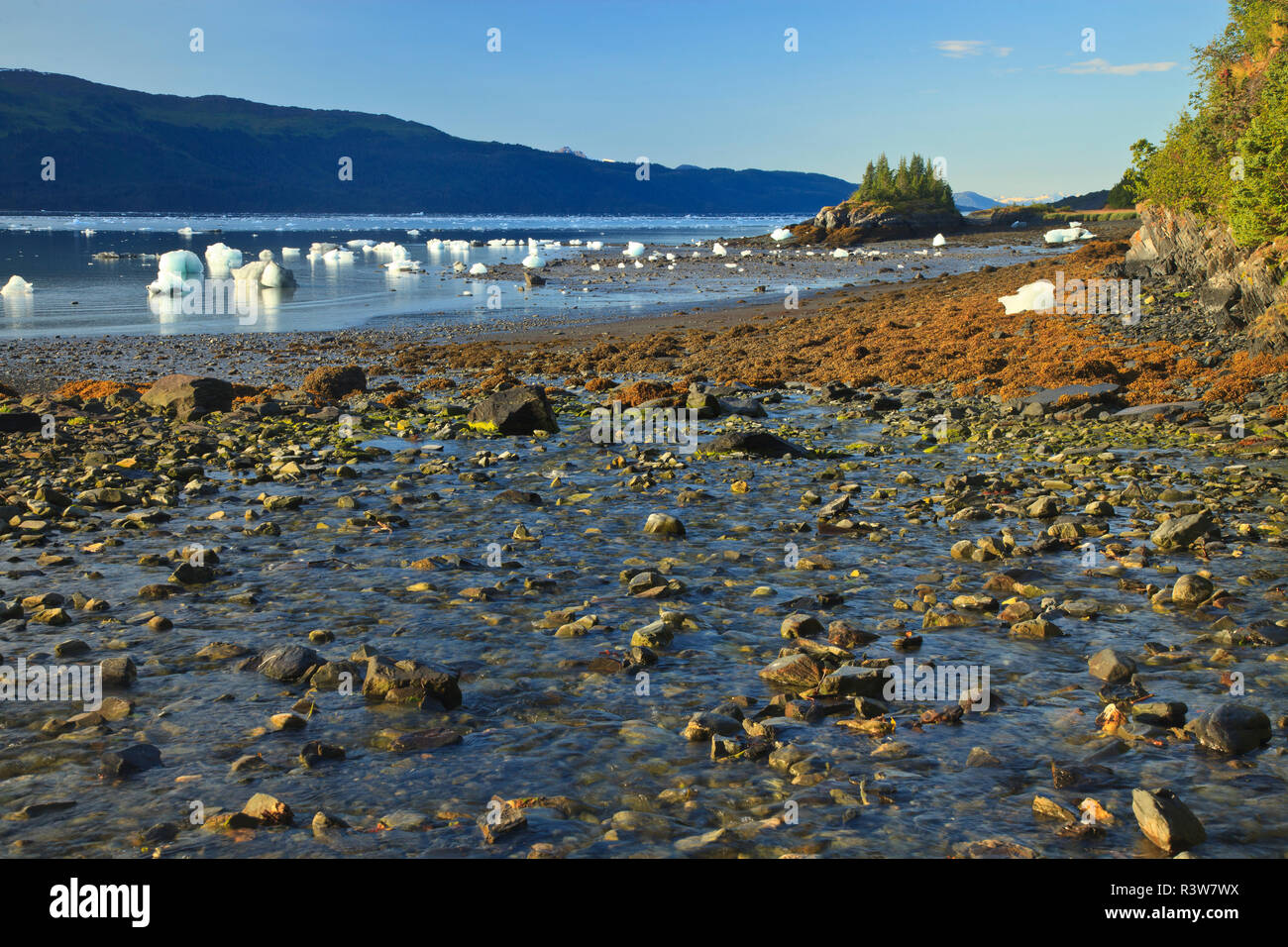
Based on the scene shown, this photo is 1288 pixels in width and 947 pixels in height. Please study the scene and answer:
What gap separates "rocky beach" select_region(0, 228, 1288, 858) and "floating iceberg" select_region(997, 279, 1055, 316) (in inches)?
494

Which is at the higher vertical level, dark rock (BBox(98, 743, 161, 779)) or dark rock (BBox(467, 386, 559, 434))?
dark rock (BBox(467, 386, 559, 434))

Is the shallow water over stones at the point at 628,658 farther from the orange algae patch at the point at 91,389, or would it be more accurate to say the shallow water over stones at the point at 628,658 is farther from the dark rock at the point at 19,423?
the orange algae patch at the point at 91,389

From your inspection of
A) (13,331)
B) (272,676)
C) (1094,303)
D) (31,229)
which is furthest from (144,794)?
(31,229)

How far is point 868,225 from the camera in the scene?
137500 millimetres

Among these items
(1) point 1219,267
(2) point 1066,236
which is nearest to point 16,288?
(1) point 1219,267

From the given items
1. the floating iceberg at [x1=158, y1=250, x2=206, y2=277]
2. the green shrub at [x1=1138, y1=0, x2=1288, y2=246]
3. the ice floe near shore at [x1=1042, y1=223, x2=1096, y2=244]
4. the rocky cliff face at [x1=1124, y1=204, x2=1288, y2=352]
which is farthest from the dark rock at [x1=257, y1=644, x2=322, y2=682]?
the ice floe near shore at [x1=1042, y1=223, x2=1096, y2=244]

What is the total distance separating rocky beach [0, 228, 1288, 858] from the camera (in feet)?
20.2

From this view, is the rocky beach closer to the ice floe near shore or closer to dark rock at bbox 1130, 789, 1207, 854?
dark rock at bbox 1130, 789, 1207, 854

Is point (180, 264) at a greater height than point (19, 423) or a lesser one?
greater

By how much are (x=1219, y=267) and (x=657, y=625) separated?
101ft

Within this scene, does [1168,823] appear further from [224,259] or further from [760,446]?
A: [224,259]
